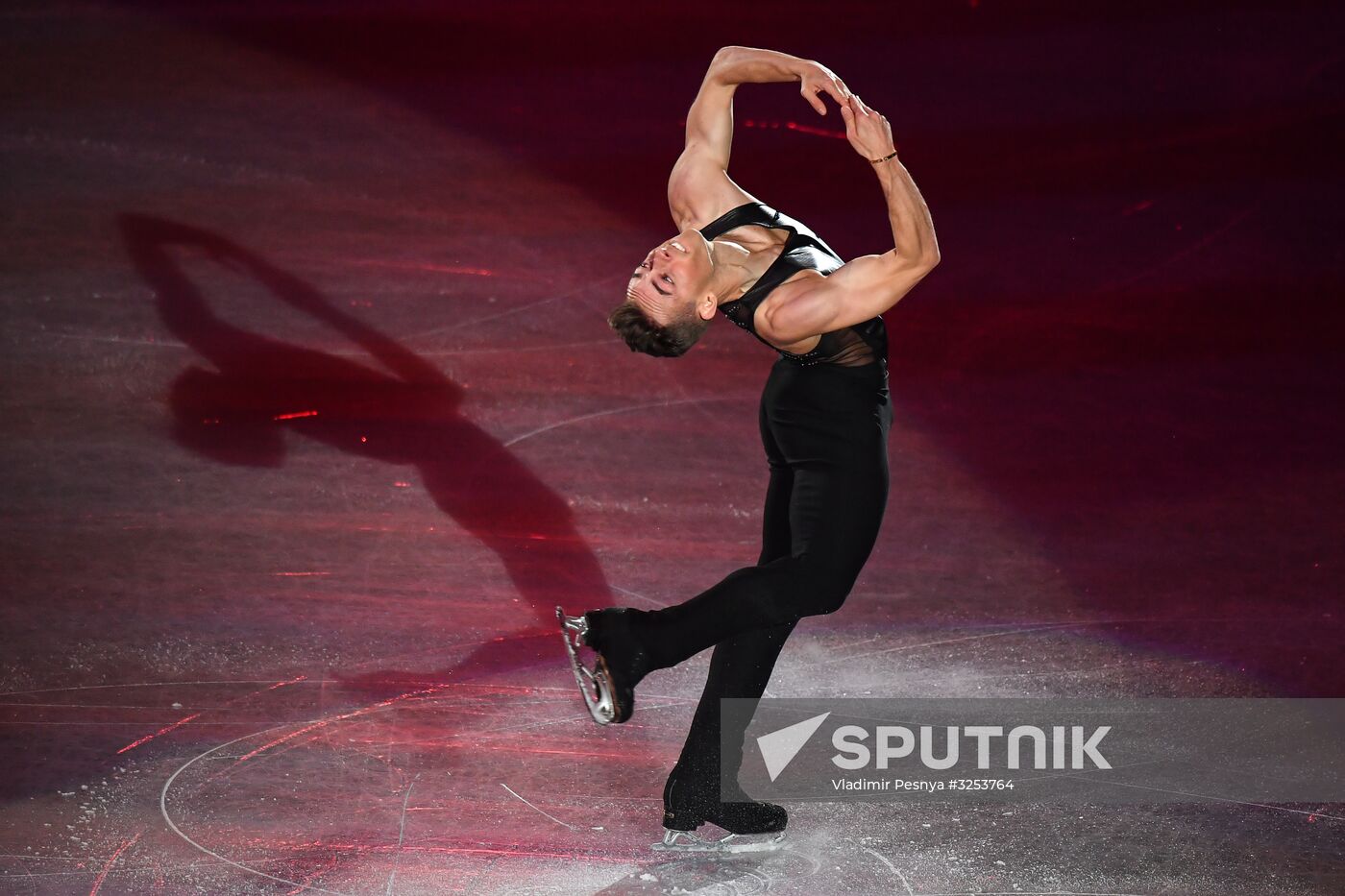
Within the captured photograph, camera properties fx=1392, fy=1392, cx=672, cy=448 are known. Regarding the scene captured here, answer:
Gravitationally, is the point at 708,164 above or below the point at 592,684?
above

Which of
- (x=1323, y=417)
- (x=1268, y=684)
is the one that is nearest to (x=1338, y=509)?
(x=1323, y=417)

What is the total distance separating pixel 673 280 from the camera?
314cm

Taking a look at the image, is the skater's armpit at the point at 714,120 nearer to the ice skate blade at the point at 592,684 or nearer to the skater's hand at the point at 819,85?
the skater's hand at the point at 819,85

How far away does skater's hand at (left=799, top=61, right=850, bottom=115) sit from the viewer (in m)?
3.14

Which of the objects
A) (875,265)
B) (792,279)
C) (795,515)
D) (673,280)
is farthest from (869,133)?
(795,515)

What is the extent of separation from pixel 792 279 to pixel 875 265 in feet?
0.76

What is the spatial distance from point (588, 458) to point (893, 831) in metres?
2.28

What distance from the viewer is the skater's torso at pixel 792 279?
3.23 m

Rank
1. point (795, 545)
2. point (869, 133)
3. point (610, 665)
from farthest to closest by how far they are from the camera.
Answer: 1. point (795, 545)
2. point (610, 665)
3. point (869, 133)

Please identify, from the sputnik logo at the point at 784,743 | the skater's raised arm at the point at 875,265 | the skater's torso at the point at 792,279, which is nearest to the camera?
the skater's raised arm at the point at 875,265

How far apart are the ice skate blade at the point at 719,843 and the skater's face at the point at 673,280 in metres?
1.21

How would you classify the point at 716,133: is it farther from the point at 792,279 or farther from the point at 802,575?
the point at 802,575

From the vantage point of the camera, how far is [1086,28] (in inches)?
324
